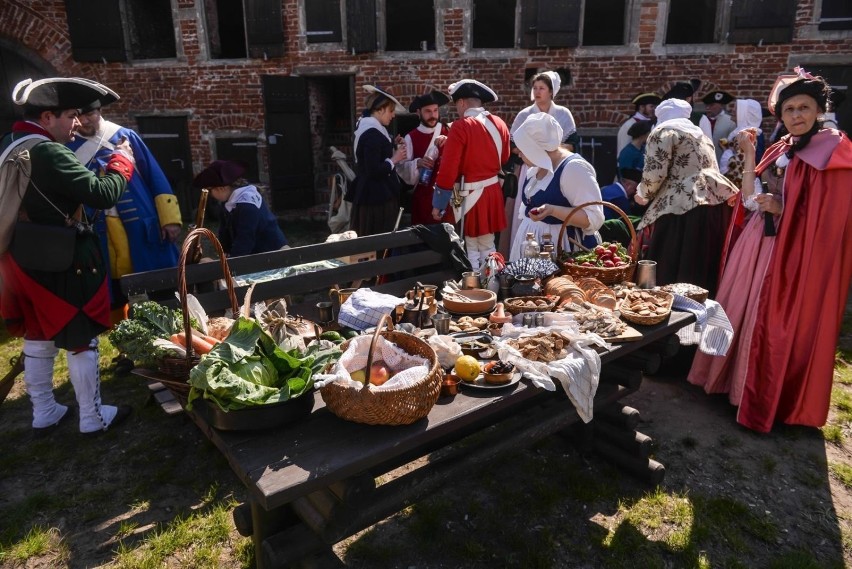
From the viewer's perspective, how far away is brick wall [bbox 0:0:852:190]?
331 inches

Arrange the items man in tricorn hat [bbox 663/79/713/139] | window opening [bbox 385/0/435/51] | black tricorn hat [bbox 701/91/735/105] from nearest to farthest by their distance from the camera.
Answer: man in tricorn hat [bbox 663/79/713/139], black tricorn hat [bbox 701/91/735/105], window opening [bbox 385/0/435/51]

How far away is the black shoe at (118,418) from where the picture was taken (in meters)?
3.58

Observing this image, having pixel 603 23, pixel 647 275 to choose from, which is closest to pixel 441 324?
pixel 647 275

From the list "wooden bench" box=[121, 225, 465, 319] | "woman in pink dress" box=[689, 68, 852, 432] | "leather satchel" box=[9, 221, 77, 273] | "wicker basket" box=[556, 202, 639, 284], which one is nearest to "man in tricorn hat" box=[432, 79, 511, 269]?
"wooden bench" box=[121, 225, 465, 319]

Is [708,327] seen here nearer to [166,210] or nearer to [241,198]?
[241,198]

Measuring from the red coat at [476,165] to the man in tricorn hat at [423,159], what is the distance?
0.54 metres

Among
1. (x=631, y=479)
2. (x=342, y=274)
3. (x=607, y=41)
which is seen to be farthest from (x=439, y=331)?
(x=607, y=41)

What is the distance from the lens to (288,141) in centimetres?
976

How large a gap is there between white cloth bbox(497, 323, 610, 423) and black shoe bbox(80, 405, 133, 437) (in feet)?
9.08

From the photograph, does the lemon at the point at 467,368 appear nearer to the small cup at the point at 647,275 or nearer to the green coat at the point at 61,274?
the small cup at the point at 647,275

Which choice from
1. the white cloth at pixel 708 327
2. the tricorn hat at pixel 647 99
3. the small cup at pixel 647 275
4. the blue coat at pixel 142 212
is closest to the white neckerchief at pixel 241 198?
the blue coat at pixel 142 212

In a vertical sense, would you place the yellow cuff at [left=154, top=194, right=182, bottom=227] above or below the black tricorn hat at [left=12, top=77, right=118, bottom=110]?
below

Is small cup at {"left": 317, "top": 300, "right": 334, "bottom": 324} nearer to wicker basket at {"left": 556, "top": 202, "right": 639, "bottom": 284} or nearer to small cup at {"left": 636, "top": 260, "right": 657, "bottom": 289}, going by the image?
wicker basket at {"left": 556, "top": 202, "right": 639, "bottom": 284}

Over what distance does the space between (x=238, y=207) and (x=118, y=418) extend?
1.71 m
